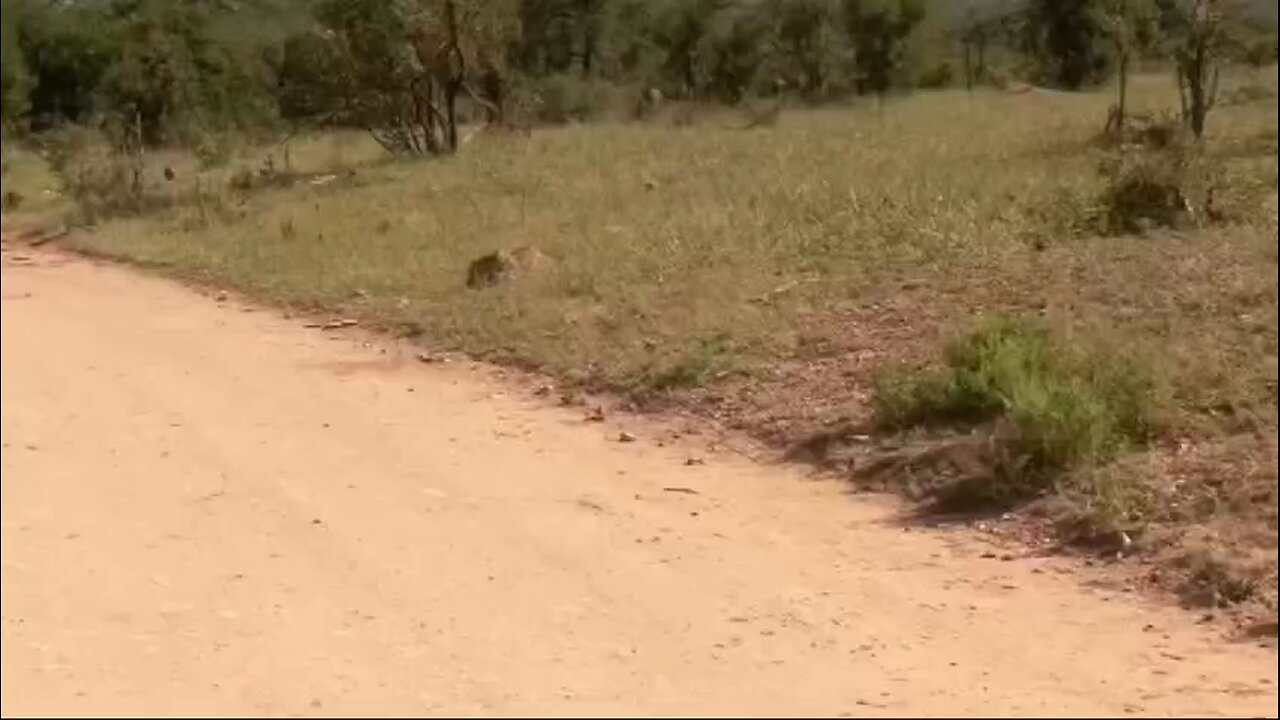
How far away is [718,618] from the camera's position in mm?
4238

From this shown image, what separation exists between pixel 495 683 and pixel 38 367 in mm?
4823

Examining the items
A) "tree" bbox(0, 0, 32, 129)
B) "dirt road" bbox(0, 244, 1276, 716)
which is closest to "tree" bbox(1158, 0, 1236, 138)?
"dirt road" bbox(0, 244, 1276, 716)

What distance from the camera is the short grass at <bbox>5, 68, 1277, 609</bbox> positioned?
214 inches

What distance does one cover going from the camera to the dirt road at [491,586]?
3.55 metres

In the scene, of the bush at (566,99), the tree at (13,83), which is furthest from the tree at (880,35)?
the tree at (13,83)

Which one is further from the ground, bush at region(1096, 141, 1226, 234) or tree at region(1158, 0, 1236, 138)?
tree at region(1158, 0, 1236, 138)

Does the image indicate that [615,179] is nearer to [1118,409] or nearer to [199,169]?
[199,169]

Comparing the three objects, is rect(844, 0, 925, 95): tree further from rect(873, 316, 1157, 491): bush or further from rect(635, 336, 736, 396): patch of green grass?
rect(873, 316, 1157, 491): bush

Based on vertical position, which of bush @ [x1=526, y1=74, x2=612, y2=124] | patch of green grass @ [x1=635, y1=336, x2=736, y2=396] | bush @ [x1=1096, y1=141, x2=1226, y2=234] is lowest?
patch of green grass @ [x1=635, y1=336, x2=736, y2=396]

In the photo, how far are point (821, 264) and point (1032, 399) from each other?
3574 mm

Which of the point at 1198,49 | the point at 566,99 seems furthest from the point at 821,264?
the point at 566,99

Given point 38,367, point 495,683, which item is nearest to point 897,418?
point 495,683

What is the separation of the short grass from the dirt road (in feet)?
1.98

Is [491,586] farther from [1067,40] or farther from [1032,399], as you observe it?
[1067,40]
